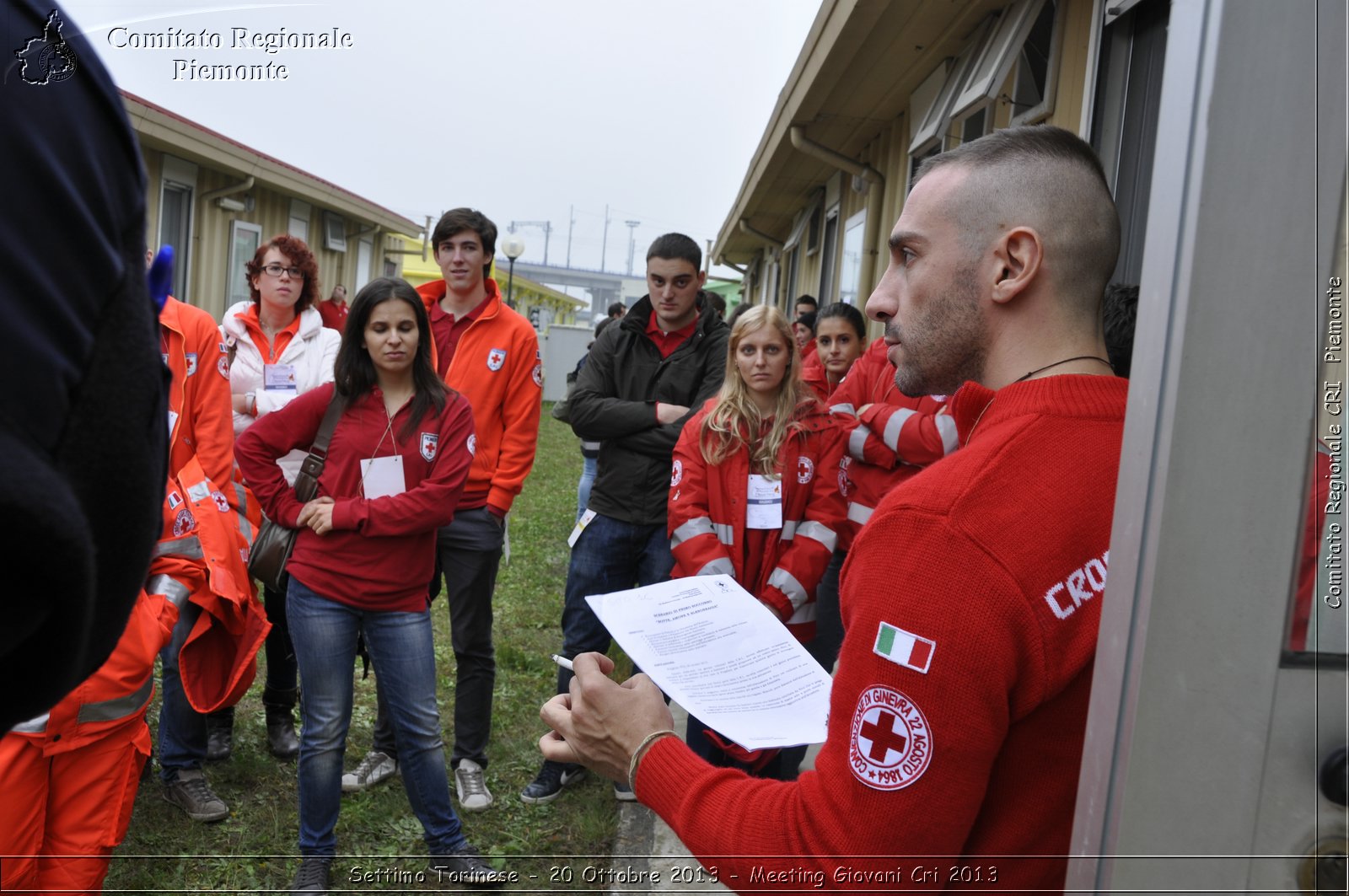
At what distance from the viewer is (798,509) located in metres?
3.87

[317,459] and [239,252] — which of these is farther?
[239,252]

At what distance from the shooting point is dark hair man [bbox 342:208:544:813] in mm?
4309

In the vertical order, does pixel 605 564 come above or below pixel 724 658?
below

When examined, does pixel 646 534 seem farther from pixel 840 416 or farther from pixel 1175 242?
pixel 1175 242

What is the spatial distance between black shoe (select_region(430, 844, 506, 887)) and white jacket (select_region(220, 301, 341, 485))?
98.3 inches

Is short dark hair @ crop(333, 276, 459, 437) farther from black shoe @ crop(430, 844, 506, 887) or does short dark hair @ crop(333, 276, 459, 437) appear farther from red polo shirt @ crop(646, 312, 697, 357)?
black shoe @ crop(430, 844, 506, 887)

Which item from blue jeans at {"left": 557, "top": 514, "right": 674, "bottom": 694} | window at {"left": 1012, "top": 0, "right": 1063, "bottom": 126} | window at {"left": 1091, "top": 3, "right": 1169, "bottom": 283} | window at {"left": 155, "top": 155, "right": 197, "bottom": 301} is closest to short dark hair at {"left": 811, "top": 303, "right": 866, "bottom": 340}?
window at {"left": 1012, "top": 0, "right": 1063, "bottom": 126}

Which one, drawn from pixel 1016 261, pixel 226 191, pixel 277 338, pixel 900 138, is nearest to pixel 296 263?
pixel 277 338

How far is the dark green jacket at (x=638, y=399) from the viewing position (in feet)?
14.2

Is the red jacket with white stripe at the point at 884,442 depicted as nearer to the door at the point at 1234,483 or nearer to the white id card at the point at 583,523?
the white id card at the point at 583,523

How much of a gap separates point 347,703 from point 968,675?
2772mm

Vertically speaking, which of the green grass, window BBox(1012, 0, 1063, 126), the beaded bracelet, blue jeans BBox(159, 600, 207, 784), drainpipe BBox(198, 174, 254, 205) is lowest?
the green grass

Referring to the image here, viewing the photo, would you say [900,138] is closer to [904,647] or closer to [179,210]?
[904,647]

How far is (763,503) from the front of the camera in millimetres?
3807
